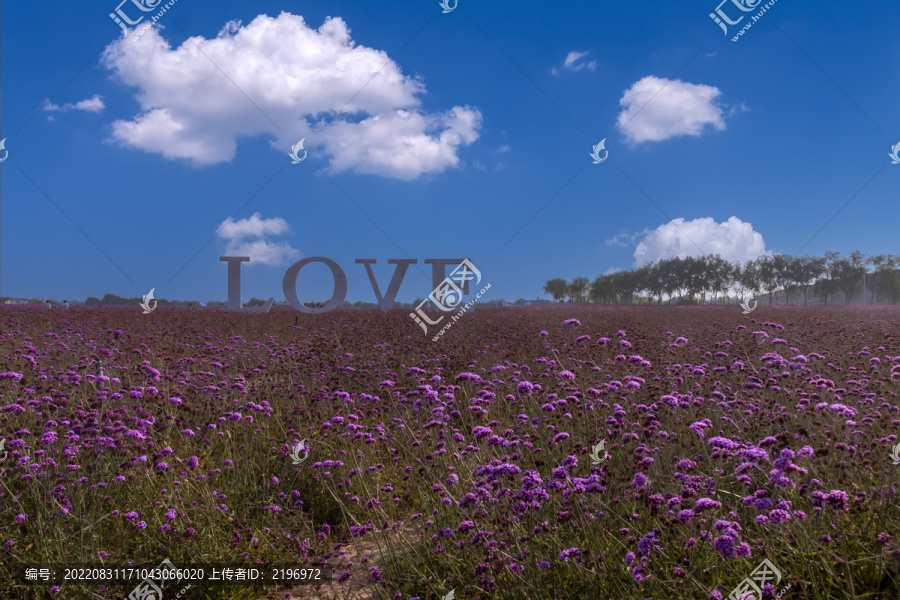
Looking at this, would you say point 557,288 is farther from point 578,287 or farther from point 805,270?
point 805,270

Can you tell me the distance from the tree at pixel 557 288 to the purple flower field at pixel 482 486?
9542 cm

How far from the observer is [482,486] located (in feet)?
10.1

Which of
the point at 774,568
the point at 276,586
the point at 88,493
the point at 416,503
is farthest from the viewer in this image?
the point at 416,503


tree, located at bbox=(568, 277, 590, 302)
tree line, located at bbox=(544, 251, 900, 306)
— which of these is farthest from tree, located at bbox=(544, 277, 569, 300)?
tree line, located at bbox=(544, 251, 900, 306)

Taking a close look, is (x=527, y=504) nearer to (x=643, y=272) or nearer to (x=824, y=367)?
(x=824, y=367)

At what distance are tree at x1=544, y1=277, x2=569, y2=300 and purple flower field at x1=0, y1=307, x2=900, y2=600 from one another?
313ft

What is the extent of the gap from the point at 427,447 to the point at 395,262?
1686 cm

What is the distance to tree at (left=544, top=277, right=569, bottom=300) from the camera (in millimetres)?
101375

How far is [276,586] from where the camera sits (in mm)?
3504

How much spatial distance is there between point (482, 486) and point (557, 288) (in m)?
101

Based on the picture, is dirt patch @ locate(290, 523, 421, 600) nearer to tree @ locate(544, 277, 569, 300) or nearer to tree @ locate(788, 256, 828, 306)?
tree @ locate(788, 256, 828, 306)

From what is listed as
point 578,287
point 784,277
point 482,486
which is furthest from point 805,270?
point 482,486

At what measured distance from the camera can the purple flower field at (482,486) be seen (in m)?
2.64

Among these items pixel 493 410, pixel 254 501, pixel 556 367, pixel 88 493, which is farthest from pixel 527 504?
pixel 556 367
